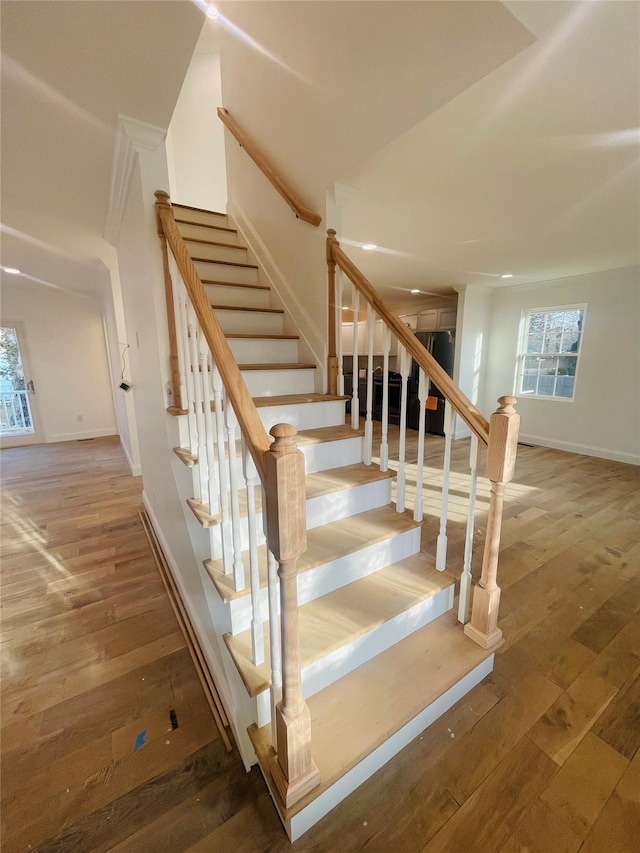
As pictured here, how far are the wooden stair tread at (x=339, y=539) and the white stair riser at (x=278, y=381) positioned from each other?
943mm

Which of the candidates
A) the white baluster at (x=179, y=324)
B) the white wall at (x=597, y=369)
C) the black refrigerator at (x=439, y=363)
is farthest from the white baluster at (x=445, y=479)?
the white wall at (x=597, y=369)

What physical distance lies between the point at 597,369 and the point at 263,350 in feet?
14.9

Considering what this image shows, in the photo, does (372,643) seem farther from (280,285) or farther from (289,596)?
(280,285)

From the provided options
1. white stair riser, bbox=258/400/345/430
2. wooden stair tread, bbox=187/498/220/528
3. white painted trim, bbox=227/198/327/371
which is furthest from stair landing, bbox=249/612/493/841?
white painted trim, bbox=227/198/327/371

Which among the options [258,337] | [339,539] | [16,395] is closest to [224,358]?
[339,539]

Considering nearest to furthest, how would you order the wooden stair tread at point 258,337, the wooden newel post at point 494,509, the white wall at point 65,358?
1. the wooden newel post at point 494,509
2. the wooden stair tread at point 258,337
3. the white wall at point 65,358

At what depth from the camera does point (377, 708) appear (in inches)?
45.1

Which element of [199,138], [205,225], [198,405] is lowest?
[198,405]

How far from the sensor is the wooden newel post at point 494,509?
1.21 meters

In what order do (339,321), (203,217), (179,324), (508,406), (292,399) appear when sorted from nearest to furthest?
(508,406) → (179,324) → (292,399) → (339,321) → (203,217)

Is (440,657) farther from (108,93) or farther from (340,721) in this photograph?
(108,93)

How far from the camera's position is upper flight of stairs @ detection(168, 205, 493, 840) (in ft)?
3.48

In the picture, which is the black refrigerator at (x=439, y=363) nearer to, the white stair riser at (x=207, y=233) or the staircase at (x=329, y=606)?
the white stair riser at (x=207, y=233)

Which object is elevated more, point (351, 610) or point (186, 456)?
point (186, 456)
